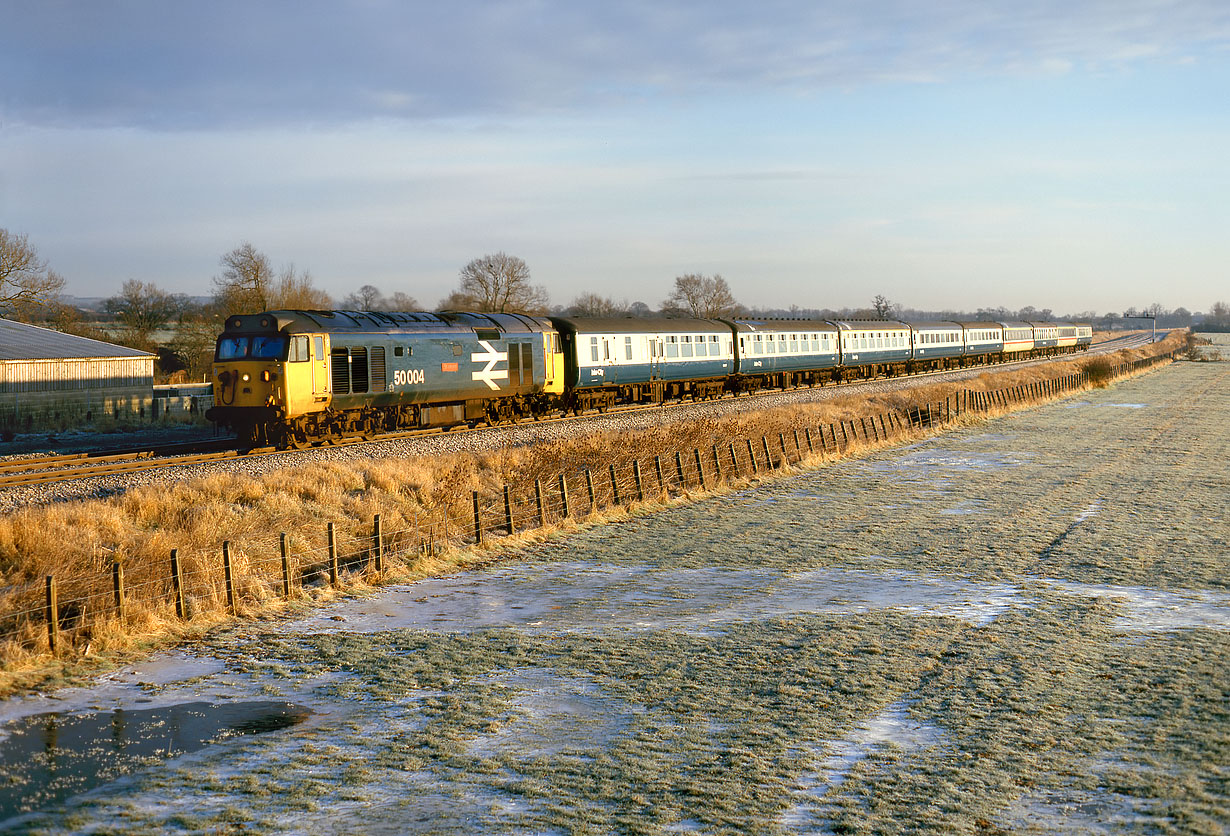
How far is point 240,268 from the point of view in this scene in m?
74.2

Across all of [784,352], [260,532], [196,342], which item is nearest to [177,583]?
[260,532]

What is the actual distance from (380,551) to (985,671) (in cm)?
867

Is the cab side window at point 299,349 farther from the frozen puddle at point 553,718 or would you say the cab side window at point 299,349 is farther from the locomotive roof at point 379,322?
the frozen puddle at point 553,718

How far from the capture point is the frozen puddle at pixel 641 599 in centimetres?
1309

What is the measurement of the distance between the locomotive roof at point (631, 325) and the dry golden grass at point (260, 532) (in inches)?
411

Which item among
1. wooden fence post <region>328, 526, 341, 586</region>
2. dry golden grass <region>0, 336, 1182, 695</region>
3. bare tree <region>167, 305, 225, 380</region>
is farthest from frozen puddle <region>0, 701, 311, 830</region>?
bare tree <region>167, 305, 225, 380</region>

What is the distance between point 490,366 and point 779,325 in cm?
2473

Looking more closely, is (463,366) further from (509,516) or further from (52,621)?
(52,621)

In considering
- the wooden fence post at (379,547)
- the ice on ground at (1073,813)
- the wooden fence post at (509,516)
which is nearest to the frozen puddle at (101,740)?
the wooden fence post at (379,547)

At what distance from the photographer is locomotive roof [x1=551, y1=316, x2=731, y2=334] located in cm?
3841

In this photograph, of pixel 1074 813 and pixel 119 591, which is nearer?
pixel 1074 813

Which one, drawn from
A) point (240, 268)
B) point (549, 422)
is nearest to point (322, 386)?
point (549, 422)

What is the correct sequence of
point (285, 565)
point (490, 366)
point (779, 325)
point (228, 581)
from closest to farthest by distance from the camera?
point (228, 581)
point (285, 565)
point (490, 366)
point (779, 325)

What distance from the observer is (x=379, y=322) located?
97.0 ft
